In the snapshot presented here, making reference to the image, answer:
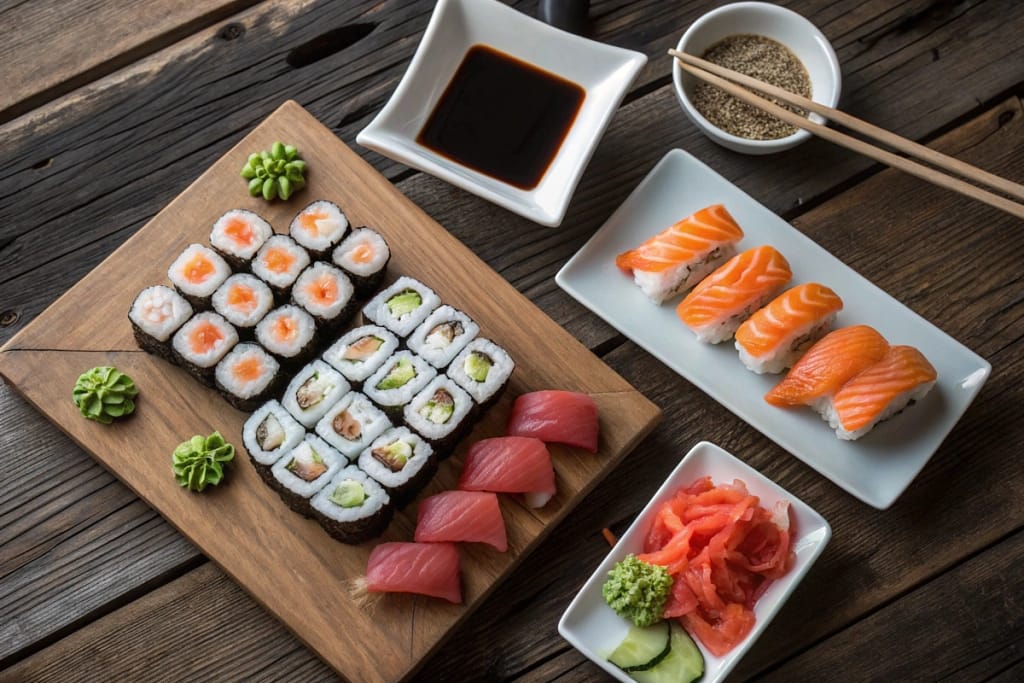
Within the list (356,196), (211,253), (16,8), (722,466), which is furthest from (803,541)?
(16,8)

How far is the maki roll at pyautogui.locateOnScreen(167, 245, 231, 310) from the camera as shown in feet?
9.13

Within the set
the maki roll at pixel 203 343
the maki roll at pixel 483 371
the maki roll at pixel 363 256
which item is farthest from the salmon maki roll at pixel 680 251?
the maki roll at pixel 203 343

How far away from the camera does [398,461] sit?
2.65 metres

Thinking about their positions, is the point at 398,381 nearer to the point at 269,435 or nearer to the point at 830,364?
the point at 269,435

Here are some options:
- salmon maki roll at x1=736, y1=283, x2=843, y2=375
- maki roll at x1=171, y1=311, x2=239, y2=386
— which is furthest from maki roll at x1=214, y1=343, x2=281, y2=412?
salmon maki roll at x1=736, y1=283, x2=843, y2=375

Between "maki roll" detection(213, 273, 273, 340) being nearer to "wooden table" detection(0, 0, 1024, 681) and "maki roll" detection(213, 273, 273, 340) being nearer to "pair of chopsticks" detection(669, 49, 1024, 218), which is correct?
"wooden table" detection(0, 0, 1024, 681)

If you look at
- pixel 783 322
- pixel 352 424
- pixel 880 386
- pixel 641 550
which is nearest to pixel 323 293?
pixel 352 424

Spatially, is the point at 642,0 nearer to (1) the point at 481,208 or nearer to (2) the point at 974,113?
(1) the point at 481,208

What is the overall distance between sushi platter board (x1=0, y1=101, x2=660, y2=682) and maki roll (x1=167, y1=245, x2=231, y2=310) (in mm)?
89

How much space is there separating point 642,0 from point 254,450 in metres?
1.95

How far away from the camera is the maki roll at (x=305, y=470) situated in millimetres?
2619

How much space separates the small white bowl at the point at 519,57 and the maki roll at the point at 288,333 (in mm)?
544

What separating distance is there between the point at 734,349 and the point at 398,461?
1069 mm

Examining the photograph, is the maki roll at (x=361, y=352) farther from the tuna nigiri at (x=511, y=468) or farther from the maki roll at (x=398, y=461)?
the tuna nigiri at (x=511, y=468)
